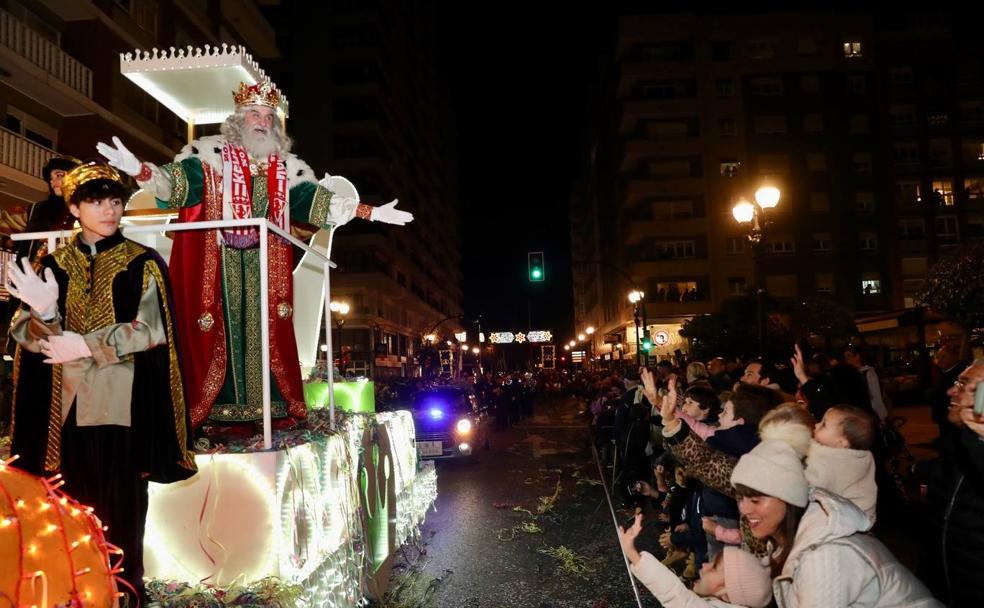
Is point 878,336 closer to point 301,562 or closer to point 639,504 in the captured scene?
point 639,504

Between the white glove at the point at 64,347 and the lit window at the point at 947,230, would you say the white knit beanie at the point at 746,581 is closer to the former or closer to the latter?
the white glove at the point at 64,347

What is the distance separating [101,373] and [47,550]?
104 centimetres

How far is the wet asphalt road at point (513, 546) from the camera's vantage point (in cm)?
600

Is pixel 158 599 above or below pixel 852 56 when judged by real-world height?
below

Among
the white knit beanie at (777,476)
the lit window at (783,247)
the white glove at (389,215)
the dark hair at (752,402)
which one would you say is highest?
the lit window at (783,247)

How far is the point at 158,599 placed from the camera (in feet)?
10.9

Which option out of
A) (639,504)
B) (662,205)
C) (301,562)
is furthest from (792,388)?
(662,205)

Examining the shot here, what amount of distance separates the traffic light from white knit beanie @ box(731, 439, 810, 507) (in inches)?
894

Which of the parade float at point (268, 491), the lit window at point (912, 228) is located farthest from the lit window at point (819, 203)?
the parade float at point (268, 491)

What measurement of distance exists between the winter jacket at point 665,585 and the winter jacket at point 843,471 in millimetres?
1704

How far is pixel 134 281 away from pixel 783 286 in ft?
159

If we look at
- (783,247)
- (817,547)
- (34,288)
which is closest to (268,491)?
(34,288)

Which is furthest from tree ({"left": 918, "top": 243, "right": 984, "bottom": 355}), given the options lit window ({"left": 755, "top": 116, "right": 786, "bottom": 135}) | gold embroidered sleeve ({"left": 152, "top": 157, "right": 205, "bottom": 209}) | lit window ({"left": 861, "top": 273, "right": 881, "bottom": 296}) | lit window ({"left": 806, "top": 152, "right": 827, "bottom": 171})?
lit window ({"left": 806, "top": 152, "right": 827, "bottom": 171})

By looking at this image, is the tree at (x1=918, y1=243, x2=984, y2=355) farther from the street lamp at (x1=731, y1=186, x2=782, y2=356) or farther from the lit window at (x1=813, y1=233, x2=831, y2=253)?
the lit window at (x1=813, y1=233, x2=831, y2=253)
